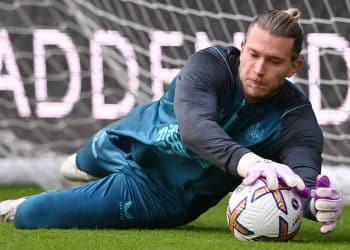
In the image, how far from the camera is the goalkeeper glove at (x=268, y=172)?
142 inches

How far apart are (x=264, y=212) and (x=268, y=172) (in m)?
0.19

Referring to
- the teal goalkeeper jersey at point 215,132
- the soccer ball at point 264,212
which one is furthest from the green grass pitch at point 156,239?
the teal goalkeeper jersey at point 215,132

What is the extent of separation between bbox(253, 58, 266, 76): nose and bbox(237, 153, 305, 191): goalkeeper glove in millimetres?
321

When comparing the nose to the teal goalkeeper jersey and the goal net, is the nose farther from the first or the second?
the goal net

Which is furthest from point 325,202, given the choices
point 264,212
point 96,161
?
point 96,161

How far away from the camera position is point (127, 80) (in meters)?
6.71

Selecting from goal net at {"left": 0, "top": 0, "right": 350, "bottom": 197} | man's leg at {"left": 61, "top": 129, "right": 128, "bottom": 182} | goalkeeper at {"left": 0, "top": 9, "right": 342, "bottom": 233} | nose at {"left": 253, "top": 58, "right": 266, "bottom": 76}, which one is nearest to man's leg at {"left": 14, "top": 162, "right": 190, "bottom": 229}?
goalkeeper at {"left": 0, "top": 9, "right": 342, "bottom": 233}

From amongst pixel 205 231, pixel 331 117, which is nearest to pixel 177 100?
pixel 205 231

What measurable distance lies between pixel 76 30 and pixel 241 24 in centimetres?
94

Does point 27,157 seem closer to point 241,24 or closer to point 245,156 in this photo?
point 241,24

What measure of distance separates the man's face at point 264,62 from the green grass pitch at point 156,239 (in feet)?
1.68

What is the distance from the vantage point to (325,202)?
12.1ft

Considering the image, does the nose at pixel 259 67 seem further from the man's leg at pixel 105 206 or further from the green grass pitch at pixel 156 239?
the man's leg at pixel 105 206

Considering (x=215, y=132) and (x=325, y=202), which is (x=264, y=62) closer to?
(x=215, y=132)
